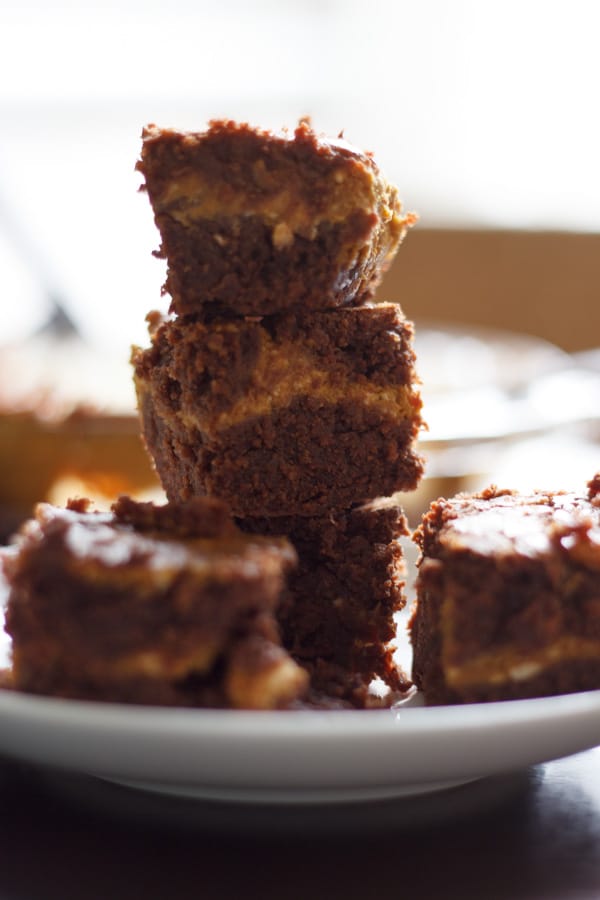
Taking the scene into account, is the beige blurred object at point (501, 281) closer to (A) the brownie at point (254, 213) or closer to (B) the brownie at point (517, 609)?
(A) the brownie at point (254, 213)

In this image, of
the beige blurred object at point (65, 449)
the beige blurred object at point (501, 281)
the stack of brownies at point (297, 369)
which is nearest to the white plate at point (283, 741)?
the stack of brownies at point (297, 369)

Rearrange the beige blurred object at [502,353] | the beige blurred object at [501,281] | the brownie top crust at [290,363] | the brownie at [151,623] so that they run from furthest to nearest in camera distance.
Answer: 1. the beige blurred object at [501,281]
2. the beige blurred object at [502,353]
3. the brownie top crust at [290,363]
4. the brownie at [151,623]

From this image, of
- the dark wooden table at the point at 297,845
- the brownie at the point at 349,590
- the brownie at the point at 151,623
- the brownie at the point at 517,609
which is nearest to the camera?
the dark wooden table at the point at 297,845

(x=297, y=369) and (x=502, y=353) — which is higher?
(x=502, y=353)

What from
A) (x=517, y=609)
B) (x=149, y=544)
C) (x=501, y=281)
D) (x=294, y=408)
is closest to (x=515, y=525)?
(x=517, y=609)

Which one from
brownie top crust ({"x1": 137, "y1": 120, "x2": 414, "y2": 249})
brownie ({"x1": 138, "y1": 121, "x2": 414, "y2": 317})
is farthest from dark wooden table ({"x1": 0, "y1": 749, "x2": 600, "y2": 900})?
brownie top crust ({"x1": 137, "y1": 120, "x2": 414, "y2": 249})

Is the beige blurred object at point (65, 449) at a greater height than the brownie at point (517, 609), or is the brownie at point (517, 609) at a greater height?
the beige blurred object at point (65, 449)

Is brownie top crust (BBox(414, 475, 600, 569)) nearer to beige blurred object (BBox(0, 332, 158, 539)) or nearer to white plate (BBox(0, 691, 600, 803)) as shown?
white plate (BBox(0, 691, 600, 803))

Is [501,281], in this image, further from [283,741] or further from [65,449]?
[283,741]
